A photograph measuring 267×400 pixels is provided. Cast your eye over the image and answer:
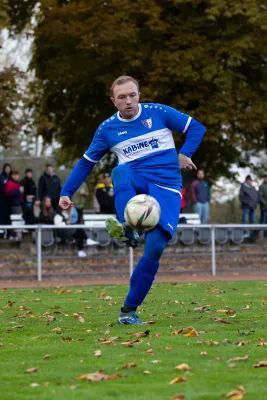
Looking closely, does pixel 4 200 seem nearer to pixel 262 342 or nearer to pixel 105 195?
pixel 105 195

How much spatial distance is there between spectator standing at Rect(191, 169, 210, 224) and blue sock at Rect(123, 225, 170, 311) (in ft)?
64.4

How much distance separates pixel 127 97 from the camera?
9875mm

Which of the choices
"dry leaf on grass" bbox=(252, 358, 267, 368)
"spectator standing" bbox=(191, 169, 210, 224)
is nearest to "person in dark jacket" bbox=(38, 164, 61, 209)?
"spectator standing" bbox=(191, 169, 210, 224)

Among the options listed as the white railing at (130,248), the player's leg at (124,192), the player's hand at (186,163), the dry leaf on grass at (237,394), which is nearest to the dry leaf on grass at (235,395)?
the dry leaf on grass at (237,394)

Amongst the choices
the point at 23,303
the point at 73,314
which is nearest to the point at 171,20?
the point at 23,303

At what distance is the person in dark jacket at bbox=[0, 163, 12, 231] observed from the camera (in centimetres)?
2650

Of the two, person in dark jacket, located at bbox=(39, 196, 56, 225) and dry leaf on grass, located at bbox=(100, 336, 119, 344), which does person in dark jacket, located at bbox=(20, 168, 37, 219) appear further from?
dry leaf on grass, located at bbox=(100, 336, 119, 344)

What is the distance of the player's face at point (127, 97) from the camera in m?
9.87

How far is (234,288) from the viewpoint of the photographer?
59.1ft

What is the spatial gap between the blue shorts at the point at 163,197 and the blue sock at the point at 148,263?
9 cm

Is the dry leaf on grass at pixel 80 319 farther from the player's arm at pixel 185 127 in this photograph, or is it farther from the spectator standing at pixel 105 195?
the spectator standing at pixel 105 195

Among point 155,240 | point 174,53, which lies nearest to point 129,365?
point 155,240

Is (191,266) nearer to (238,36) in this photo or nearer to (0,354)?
(238,36)

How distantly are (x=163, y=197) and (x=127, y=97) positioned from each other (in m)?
1.01
